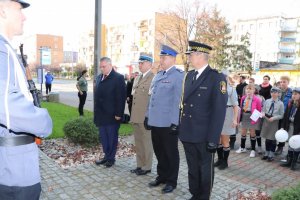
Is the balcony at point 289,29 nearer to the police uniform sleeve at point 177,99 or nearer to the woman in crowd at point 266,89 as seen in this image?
the woman in crowd at point 266,89

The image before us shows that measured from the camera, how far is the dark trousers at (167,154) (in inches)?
182

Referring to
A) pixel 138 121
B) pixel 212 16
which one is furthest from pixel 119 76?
pixel 212 16

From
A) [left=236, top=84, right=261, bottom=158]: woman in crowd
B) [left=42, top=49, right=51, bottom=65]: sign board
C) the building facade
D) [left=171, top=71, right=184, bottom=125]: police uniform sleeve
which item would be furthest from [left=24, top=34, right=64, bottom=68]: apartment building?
[left=171, top=71, right=184, bottom=125]: police uniform sleeve

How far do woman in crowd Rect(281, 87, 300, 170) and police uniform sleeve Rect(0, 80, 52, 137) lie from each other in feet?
18.2

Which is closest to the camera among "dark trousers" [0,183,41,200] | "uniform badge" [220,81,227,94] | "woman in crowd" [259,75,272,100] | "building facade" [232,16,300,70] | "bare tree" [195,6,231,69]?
"dark trousers" [0,183,41,200]

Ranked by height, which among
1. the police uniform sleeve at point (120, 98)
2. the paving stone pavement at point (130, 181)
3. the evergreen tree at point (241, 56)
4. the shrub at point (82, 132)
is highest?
the evergreen tree at point (241, 56)

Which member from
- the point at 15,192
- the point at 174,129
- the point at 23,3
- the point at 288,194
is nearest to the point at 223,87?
the point at 174,129

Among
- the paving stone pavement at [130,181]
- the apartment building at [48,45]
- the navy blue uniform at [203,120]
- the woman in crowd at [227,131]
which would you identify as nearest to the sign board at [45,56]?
A: the paving stone pavement at [130,181]

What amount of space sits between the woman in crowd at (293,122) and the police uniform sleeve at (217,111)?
118 inches

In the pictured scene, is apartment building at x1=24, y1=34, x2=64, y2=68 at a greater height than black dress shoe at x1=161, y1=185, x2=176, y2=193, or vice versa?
apartment building at x1=24, y1=34, x2=64, y2=68

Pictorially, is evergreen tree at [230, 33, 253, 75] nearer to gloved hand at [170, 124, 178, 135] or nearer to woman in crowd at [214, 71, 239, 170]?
woman in crowd at [214, 71, 239, 170]

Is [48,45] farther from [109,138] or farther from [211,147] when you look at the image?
[211,147]

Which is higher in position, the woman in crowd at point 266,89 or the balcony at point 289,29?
the balcony at point 289,29

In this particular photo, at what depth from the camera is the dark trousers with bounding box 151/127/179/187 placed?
182 inches
